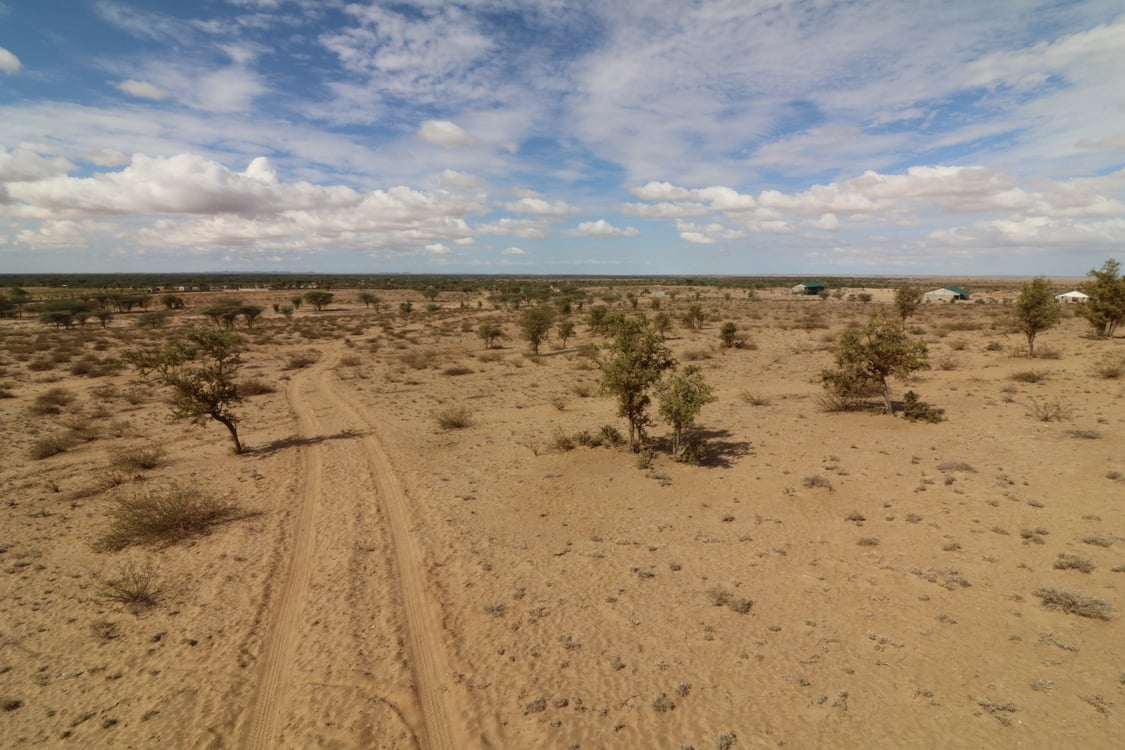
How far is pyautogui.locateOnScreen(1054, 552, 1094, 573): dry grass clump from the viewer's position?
8117 mm

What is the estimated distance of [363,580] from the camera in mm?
9016

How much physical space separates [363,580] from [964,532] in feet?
38.4

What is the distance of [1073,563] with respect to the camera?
821cm

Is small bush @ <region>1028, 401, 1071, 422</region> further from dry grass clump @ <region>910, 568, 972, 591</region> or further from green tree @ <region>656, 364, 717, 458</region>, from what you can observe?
green tree @ <region>656, 364, 717, 458</region>

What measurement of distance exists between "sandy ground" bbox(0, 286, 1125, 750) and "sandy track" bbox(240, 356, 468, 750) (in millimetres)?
40

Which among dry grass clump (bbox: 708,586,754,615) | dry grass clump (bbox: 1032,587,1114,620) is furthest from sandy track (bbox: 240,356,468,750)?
dry grass clump (bbox: 1032,587,1114,620)

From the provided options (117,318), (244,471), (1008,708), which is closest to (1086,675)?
(1008,708)

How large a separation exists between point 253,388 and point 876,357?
2708 centimetres

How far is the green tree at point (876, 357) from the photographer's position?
1576 centimetres

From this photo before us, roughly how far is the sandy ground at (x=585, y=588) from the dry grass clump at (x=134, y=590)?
127mm

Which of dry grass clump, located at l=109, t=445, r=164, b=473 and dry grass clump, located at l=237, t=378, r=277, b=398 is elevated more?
dry grass clump, located at l=237, t=378, r=277, b=398

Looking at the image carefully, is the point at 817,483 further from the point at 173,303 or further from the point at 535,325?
the point at 173,303

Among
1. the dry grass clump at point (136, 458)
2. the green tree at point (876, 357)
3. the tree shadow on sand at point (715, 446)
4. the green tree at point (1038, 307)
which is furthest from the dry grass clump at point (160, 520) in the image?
the green tree at point (1038, 307)

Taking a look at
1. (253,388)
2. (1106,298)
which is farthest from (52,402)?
(1106,298)
